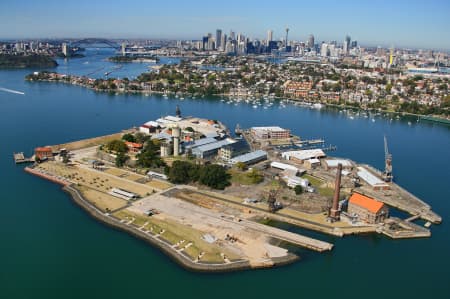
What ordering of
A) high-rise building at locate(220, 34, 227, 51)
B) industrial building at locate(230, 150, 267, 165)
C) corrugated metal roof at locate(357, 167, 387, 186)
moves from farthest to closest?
high-rise building at locate(220, 34, 227, 51)
industrial building at locate(230, 150, 267, 165)
corrugated metal roof at locate(357, 167, 387, 186)

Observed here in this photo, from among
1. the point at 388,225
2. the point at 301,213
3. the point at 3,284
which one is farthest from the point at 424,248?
the point at 3,284

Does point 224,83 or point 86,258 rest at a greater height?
point 224,83

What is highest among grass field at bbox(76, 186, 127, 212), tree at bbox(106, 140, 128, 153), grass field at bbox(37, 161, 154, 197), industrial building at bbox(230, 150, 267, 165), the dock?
tree at bbox(106, 140, 128, 153)

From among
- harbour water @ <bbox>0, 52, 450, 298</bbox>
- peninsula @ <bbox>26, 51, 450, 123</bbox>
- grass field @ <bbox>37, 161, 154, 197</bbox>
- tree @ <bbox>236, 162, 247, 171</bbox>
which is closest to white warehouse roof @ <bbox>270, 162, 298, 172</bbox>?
tree @ <bbox>236, 162, 247, 171</bbox>

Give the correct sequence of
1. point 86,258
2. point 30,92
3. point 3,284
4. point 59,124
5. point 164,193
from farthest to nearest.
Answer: point 30,92
point 59,124
point 164,193
point 86,258
point 3,284

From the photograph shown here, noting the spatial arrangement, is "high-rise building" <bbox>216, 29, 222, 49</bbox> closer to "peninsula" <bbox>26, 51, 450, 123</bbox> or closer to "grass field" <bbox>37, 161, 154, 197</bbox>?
"peninsula" <bbox>26, 51, 450, 123</bbox>

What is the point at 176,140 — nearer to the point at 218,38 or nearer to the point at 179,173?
the point at 179,173

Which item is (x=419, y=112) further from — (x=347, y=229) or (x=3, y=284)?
(x=3, y=284)
